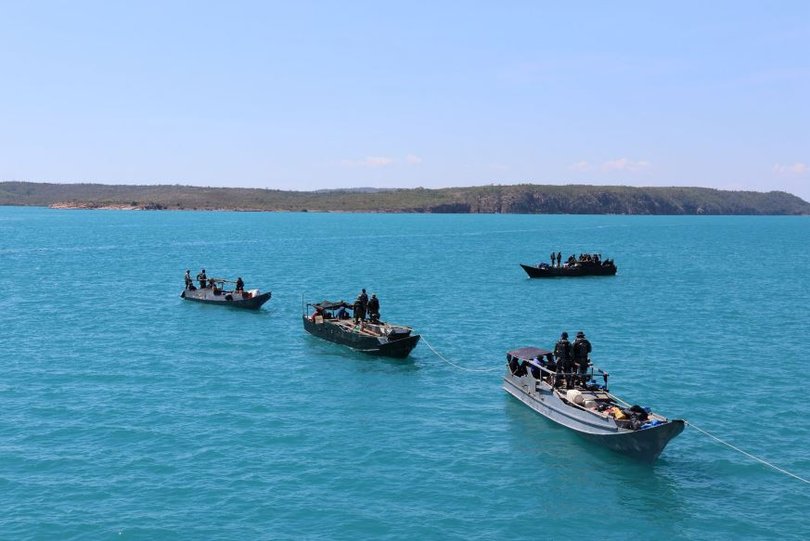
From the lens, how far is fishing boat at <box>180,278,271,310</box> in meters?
53.5

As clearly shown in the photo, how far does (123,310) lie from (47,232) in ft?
380

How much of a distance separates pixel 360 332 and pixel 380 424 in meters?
12.0

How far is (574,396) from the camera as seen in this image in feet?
88.9

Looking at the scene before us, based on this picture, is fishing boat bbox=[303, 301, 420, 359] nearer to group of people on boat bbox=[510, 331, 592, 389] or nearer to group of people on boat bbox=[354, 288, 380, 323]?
group of people on boat bbox=[354, 288, 380, 323]

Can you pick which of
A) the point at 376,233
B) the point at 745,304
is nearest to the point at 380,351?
the point at 745,304

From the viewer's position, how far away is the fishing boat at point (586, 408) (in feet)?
77.3

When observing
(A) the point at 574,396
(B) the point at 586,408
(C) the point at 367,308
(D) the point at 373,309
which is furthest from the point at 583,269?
(B) the point at 586,408

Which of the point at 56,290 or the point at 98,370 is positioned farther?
the point at 56,290

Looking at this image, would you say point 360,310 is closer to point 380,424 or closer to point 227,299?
point 380,424

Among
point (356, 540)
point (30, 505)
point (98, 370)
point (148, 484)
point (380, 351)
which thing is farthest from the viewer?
point (380, 351)

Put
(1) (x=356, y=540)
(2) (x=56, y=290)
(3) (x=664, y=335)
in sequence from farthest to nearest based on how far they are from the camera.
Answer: (2) (x=56, y=290) < (3) (x=664, y=335) < (1) (x=356, y=540)

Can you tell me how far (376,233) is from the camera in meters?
165

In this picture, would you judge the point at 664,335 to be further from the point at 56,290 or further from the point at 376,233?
the point at 376,233

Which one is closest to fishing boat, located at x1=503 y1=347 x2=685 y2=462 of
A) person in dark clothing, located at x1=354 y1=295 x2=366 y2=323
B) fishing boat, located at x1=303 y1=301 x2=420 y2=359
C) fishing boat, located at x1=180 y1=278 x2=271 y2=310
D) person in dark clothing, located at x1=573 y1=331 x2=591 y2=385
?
person in dark clothing, located at x1=573 y1=331 x2=591 y2=385
